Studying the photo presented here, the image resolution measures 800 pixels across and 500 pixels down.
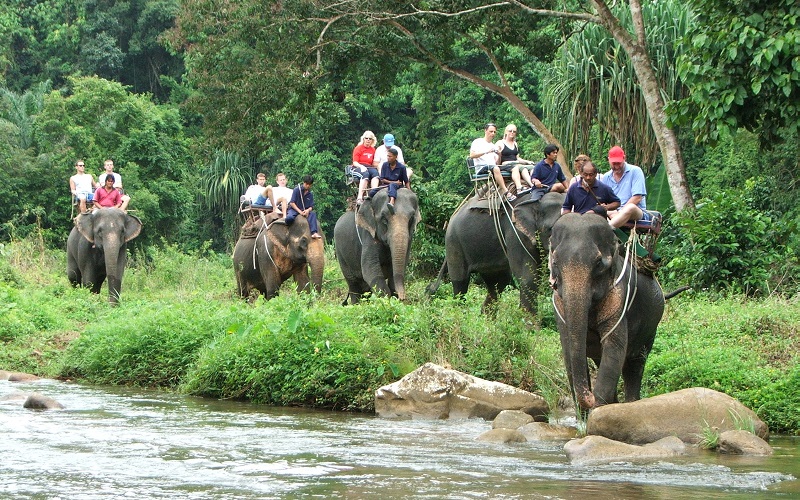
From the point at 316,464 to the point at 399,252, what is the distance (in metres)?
7.22

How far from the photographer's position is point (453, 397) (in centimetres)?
1006

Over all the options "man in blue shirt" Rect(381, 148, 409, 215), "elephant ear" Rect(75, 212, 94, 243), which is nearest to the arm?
"man in blue shirt" Rect(381, 148, 409, 215)

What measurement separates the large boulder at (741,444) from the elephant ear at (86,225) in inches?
542

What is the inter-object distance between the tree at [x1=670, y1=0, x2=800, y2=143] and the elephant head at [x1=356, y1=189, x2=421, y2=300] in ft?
12.8

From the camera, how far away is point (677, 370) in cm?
1052

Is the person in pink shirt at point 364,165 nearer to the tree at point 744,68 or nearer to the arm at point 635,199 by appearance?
the tree at point 744,68

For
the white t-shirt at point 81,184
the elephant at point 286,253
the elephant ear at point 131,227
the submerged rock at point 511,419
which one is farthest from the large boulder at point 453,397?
the white t-shirt at point 81,184

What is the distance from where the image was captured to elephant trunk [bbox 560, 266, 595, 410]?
8375 mm

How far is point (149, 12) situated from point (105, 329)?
31008mm

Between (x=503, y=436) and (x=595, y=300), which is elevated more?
(x=595, y=300)

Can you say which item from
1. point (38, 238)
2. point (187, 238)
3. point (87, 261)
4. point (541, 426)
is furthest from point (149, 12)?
point (541, 426)

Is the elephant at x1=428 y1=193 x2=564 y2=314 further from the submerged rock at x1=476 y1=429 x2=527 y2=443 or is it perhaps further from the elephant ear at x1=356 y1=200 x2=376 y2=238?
the submerged rock at x1=476 y1=429 x2=527 y2=443

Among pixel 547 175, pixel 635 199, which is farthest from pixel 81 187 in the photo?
pixel 635 199

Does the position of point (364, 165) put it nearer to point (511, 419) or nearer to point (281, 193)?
point (281, 193)
